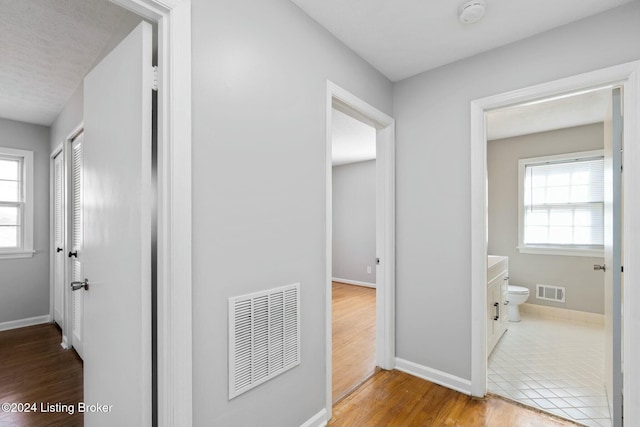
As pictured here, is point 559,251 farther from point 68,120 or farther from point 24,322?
point 24,322

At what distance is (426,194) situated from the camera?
250cm

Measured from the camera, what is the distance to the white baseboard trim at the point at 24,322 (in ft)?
11.7

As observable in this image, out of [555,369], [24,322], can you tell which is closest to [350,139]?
[555,369]

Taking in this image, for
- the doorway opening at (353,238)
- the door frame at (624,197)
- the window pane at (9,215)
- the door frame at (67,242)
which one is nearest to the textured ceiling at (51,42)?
the door frame at (67,242)

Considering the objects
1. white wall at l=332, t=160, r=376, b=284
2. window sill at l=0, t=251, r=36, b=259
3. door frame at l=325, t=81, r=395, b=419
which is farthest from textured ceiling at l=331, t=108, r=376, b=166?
window sill at l=0, t=251, r=36, b=259

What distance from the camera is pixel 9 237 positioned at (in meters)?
3.66

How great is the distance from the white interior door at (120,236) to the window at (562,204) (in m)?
4.74

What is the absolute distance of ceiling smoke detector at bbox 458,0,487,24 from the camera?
5.56 feet

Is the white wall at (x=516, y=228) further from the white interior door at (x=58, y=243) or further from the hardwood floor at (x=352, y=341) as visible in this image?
the white interior door at (x=58, y=243)

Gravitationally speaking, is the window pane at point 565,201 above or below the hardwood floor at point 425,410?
above

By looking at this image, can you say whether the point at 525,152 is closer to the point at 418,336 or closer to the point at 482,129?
the point at 482,129

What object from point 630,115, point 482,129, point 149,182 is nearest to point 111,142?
point 149,182

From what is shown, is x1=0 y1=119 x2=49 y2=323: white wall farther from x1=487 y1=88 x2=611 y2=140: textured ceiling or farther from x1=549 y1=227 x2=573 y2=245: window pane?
x1=549 y1=227 x2=573 y2=245: window pane

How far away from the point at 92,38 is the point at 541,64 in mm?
3080
